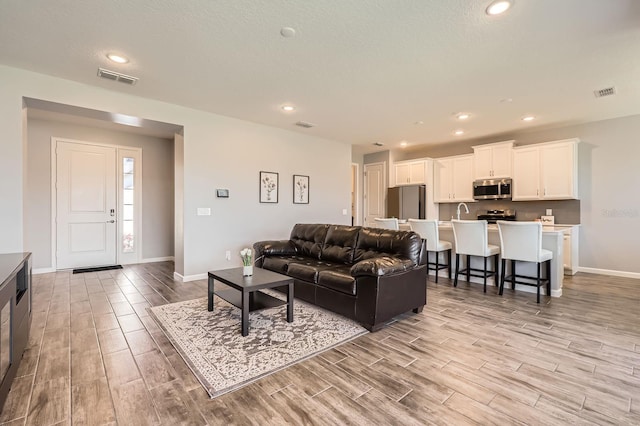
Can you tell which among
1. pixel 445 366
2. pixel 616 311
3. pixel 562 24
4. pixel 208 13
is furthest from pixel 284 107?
pixel 616 311

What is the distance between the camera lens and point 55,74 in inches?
140

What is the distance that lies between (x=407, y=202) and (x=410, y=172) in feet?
2.51

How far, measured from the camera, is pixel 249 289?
8.87 feet

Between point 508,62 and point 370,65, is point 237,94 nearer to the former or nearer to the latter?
point 370,65

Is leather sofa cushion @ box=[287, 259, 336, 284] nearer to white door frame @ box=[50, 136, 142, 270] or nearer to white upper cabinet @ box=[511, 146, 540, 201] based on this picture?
white door frame @ box=[50, 136, 142, 270]

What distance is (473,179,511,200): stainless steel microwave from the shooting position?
19.9 feet

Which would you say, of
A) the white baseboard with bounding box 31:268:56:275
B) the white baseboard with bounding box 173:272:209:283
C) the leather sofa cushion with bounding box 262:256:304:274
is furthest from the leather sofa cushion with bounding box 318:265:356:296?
the white baseboard with bounding box 31:268:56:275

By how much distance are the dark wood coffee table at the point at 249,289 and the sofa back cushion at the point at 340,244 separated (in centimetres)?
109

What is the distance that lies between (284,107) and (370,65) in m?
1.78

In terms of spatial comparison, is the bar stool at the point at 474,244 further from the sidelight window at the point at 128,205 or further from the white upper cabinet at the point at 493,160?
the sidelight window at the point at 128,205

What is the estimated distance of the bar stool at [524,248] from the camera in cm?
378

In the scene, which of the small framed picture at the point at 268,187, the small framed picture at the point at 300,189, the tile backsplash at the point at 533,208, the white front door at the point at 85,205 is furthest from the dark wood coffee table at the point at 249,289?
the tile backsplash at the point at 533,208

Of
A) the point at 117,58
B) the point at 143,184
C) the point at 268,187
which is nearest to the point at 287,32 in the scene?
the point at 117,58

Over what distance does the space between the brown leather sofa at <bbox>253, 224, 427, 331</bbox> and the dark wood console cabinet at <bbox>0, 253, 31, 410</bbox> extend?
239 cm
